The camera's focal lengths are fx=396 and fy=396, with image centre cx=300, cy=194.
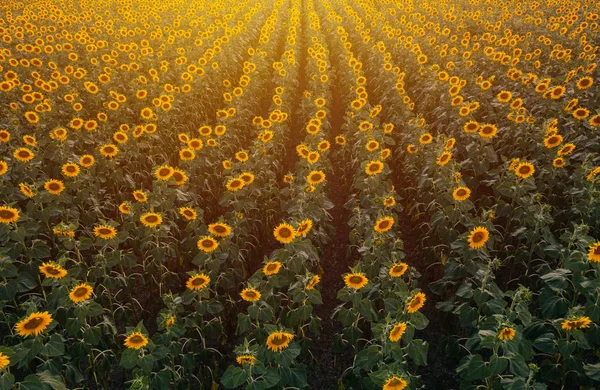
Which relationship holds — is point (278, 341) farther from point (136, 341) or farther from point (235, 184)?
point (235, 184)

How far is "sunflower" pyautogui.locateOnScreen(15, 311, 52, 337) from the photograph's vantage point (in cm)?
324

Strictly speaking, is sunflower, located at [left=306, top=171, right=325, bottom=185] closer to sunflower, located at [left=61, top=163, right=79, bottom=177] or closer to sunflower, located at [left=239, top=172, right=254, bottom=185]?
sunflower, located at [left=239, top=172, right=254, bottom=185]

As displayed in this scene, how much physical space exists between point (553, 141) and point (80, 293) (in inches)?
255

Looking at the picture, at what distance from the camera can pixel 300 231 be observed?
15.3 ft

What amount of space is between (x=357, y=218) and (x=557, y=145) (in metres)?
3.23

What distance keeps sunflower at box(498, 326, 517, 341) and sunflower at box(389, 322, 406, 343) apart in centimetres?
74

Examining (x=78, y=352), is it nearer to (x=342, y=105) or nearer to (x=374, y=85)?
(x=342, y=105)

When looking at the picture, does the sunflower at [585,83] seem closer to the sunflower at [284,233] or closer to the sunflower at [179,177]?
the sunflower at [284,233]

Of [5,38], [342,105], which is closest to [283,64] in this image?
[342,105]

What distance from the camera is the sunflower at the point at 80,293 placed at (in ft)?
12.4

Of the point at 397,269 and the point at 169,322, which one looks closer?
the point at 169,322

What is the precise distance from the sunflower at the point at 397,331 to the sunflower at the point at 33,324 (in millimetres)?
2871

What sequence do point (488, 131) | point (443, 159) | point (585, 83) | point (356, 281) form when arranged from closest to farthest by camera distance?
point (356, 281) < point (443, 159) < point (488, 131) < point (585, 83)

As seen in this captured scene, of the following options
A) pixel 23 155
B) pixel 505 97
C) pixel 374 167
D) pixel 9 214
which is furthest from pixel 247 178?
pixel 505 97
